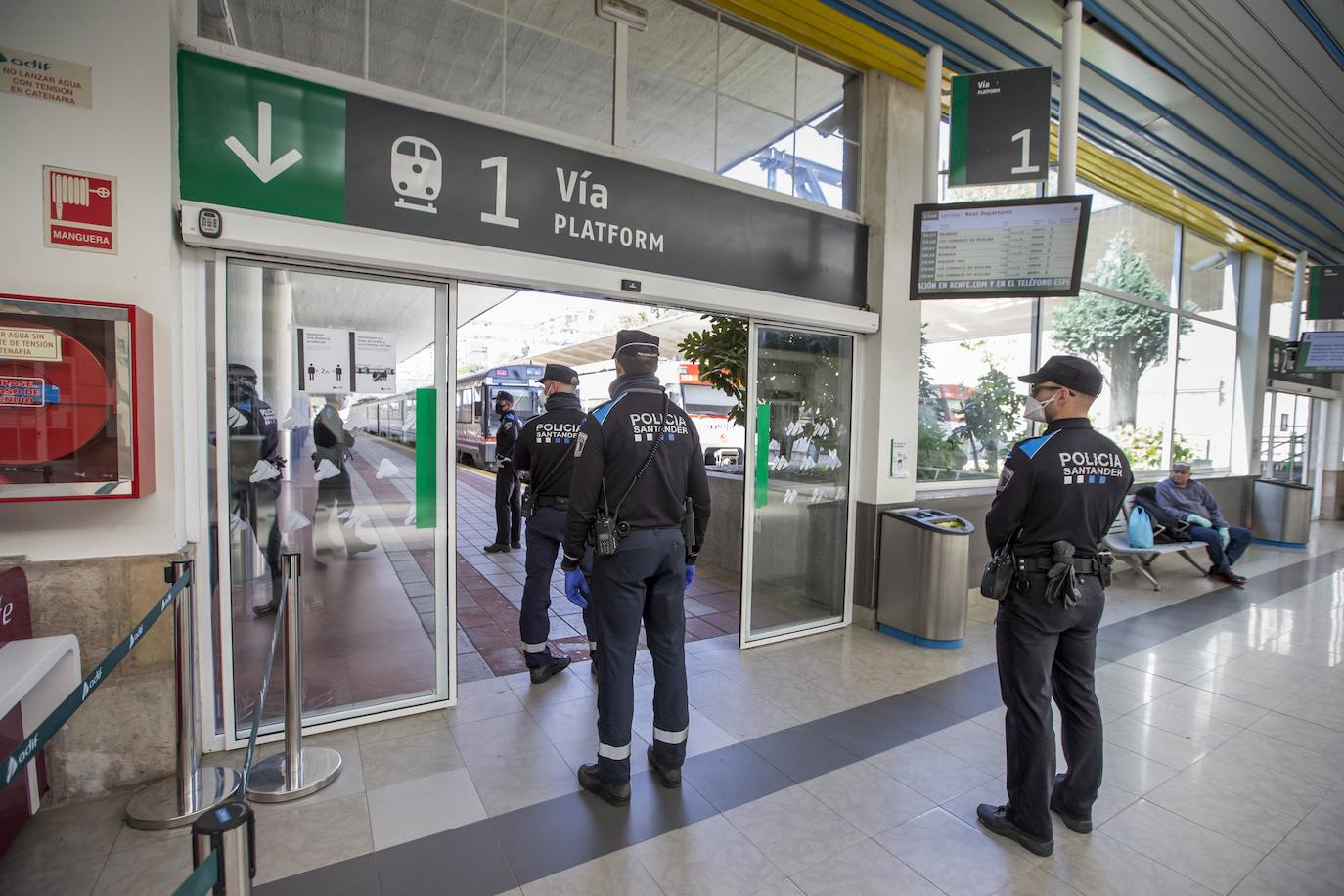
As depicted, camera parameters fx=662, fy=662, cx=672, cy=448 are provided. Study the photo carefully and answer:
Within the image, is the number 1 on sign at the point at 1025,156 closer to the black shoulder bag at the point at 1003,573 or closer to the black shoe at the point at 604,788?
the black shoulder bag at the point at 1003,573

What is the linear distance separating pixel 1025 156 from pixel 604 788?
4419 mm

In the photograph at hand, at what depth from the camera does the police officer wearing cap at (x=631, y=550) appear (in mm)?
2695

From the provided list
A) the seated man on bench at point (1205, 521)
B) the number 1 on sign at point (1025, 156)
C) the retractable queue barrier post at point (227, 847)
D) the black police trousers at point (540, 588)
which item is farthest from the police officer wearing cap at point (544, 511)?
the seated man on bench at point (1205, 521)

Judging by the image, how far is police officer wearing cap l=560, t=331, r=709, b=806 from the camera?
2.70m

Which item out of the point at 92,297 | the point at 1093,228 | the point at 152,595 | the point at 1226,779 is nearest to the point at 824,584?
the point at 1226,779

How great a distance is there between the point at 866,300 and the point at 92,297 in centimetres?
444

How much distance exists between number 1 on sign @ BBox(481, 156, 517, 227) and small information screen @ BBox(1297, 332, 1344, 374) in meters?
11.8

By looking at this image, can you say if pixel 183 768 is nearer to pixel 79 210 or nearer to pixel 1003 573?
pixel 79 210

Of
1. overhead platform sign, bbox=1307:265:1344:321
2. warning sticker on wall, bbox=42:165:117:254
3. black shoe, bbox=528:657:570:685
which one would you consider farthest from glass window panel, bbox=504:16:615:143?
overhead platform sign, bbox=1307:265:1344:321

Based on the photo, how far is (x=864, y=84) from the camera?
4.93m

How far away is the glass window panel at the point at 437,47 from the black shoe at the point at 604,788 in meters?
3.35

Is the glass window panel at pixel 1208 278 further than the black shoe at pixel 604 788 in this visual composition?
Yes

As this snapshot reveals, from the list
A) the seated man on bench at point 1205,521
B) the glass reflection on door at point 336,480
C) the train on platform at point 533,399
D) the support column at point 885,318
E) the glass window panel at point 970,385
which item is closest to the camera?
the glass reflection on door at point 336,480

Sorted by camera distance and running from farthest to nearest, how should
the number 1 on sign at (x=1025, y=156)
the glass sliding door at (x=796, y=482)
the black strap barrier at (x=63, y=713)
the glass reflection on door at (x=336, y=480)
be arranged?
1. the glass sliding door at (x=796, y=482)
2. the number 1 on sign at (x=1025, y=156)
3. the glass reflection on door at (x=336, y=480)
4. the black strap barrier at (x=63, y=713)
